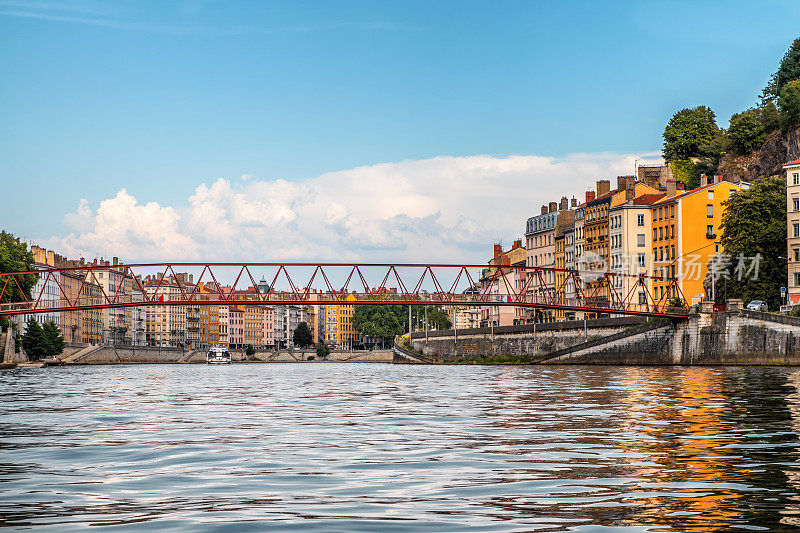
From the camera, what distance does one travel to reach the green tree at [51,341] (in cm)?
13888

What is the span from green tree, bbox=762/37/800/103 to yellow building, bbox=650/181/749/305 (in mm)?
16500

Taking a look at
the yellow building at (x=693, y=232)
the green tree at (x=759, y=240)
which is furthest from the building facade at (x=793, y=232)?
the yellow building at (x=693, y=232)

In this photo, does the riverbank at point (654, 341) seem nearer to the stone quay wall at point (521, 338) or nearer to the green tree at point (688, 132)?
the stone quay wall at point (521, 338)

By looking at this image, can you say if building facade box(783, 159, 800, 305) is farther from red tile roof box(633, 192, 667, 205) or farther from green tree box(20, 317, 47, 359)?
green tree box(20, 317, 47, 359)

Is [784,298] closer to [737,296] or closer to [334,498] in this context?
[737,296]

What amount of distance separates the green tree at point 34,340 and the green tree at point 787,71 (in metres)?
88.5

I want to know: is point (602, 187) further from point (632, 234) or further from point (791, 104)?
point (791, 104)

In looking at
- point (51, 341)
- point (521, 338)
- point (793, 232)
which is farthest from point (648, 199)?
point (51, 341)

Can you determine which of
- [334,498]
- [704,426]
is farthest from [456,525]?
[704,426]

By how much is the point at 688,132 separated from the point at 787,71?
54.5 ft

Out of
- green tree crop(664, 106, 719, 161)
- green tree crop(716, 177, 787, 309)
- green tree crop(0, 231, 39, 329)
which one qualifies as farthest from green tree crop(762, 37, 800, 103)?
green tree crop(0, 231, 39, 329)

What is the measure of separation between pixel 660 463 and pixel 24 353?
12014 cm

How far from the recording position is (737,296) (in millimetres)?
88500

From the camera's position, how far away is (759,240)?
3477 inches
